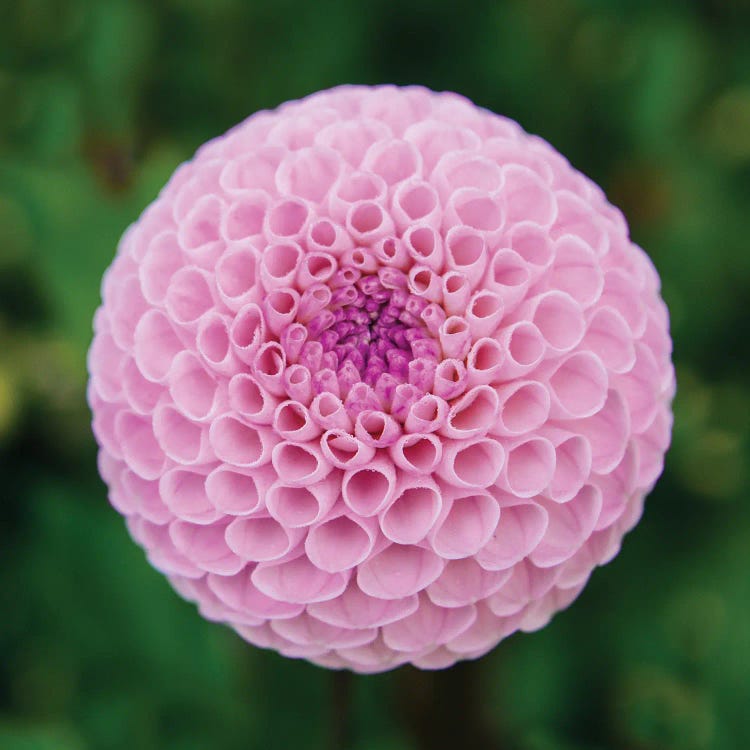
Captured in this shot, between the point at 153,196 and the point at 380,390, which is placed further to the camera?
the point at 153,196

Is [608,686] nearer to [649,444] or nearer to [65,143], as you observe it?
[649,444]

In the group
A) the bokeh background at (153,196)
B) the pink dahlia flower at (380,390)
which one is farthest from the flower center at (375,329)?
the bokeh background at (153,196)

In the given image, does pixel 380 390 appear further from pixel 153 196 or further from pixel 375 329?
pixel 153 196

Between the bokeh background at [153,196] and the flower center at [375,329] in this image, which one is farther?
the bokeh background at [153,196]

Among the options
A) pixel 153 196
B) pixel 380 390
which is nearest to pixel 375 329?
pixel 380 390

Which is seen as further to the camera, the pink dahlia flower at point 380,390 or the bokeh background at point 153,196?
the bokeh background at point 153,196

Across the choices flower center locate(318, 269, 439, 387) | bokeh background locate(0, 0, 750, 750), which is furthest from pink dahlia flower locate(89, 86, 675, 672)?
bokeh background locate(0, 0, 750, 750)

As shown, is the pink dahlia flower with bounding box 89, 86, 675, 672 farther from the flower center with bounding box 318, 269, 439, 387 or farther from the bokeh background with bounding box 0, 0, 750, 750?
the bokeh background with bounding box 0, 0, 750, 750

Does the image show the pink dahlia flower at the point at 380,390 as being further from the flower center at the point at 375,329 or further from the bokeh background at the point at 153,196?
the bokeh background at the point at 153,196
